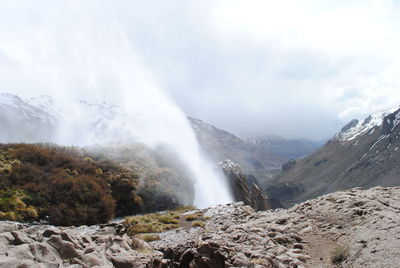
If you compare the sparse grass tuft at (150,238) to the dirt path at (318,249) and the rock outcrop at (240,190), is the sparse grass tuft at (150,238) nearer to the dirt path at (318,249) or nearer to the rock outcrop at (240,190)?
the dirt path at (318,249)

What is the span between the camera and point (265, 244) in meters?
14.6

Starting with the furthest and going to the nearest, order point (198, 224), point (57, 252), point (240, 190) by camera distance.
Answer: point (240, 190) < point (198, 224) < point (57, 252)

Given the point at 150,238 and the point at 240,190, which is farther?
the point at 240,190

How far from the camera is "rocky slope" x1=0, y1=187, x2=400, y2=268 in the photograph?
11.0 meters

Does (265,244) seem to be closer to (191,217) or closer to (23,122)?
(191,217)

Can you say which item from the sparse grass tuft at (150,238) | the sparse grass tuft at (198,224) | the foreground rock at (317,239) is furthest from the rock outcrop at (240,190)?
the foreground rock at (317,239)

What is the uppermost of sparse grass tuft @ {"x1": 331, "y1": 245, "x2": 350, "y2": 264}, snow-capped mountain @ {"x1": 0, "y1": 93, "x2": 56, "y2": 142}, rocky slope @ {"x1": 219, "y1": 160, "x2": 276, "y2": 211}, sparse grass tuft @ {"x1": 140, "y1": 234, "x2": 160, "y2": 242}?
snow-capped mountain @ {"x1": 0, "y1": 93, "x2": 56, "y2": 142}

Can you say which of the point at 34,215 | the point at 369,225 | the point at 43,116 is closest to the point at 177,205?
the point at 34,215

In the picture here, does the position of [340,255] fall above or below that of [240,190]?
below

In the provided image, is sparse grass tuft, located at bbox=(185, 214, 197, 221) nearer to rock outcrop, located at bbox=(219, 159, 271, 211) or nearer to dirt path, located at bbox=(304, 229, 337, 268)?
dirt path, located at bbox=(304, 229, 337, 268)

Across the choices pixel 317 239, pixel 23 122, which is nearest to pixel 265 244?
pixel 317 239

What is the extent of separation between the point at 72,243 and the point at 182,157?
1883 inches

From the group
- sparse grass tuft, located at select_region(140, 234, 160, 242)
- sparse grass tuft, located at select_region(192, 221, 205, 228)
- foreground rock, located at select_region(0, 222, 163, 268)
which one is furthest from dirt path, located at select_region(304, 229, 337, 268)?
sparse grass tuft, located at select_region(192, 221, 205, 228)

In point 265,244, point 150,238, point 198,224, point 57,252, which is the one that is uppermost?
→ point 198,224
